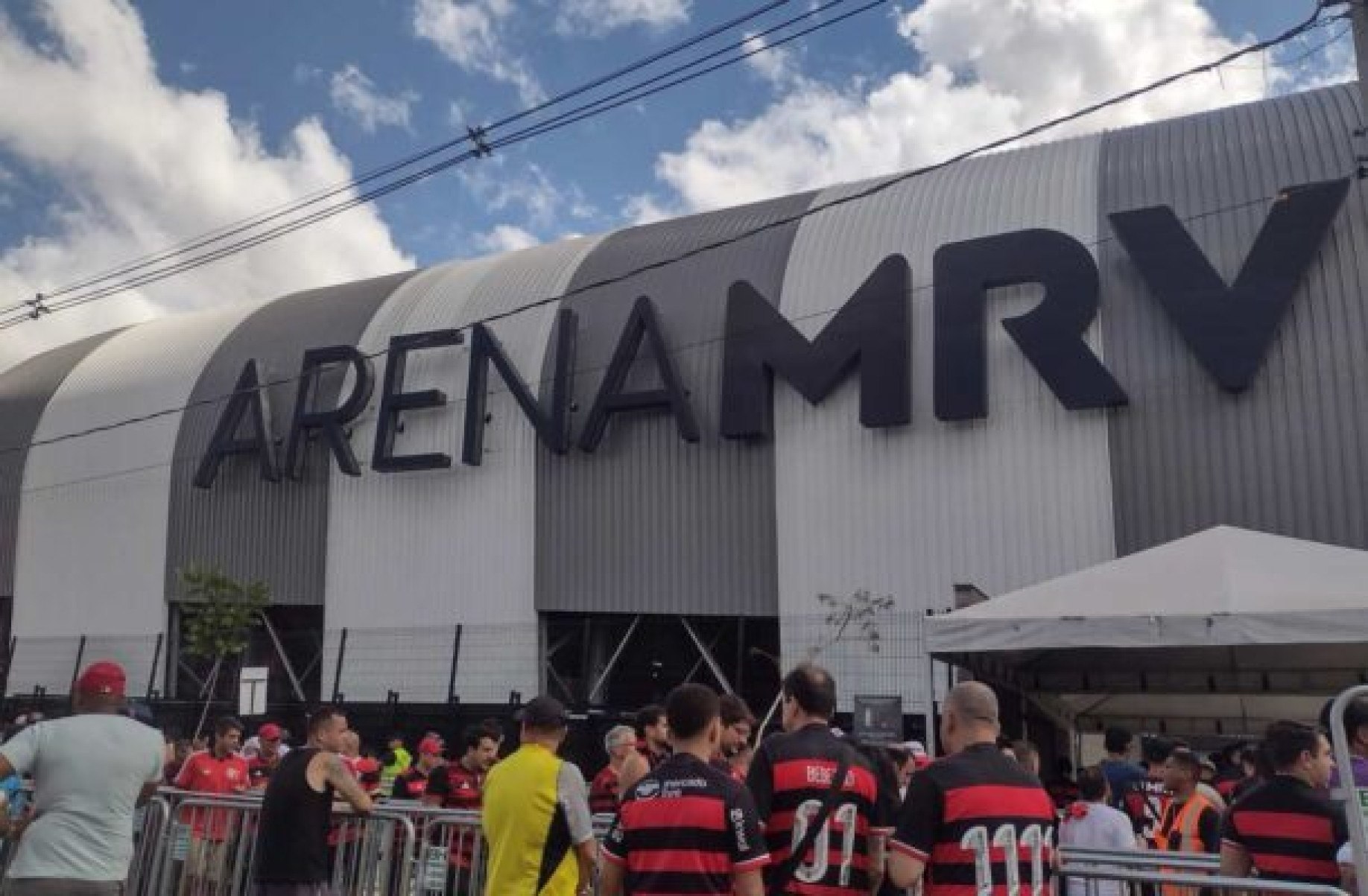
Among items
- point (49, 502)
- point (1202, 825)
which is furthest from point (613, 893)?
point (49, 502)

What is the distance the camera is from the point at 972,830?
14.3 ft

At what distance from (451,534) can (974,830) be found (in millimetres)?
18694

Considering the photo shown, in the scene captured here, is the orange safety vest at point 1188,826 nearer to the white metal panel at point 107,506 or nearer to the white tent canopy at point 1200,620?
the white tent canopy at point 1200,620

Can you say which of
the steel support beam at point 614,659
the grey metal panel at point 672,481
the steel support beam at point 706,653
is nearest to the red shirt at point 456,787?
the steel support beam at point 706,653

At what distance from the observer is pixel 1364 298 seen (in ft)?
50.4

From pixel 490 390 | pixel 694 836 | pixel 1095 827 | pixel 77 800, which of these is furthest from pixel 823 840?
pixel 490 390

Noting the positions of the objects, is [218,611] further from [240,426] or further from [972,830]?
[972,830]

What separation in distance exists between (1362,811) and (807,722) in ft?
6.88

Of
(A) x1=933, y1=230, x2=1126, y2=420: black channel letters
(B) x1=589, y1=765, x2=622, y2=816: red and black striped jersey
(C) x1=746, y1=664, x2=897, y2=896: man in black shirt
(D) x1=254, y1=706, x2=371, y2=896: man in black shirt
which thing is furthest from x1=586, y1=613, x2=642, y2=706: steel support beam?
(C) x1=746, y1=664, x2=897, y2=896: man in black shirt

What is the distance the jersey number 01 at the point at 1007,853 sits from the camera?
171 inches

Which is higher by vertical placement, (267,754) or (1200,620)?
(1200,620)

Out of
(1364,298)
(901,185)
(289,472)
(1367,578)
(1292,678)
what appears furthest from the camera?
(289,472)

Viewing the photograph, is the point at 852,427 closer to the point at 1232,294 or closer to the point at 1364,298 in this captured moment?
the point at 1232,294

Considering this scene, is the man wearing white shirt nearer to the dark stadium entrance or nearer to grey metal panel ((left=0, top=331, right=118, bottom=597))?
the dark stadium entrance
